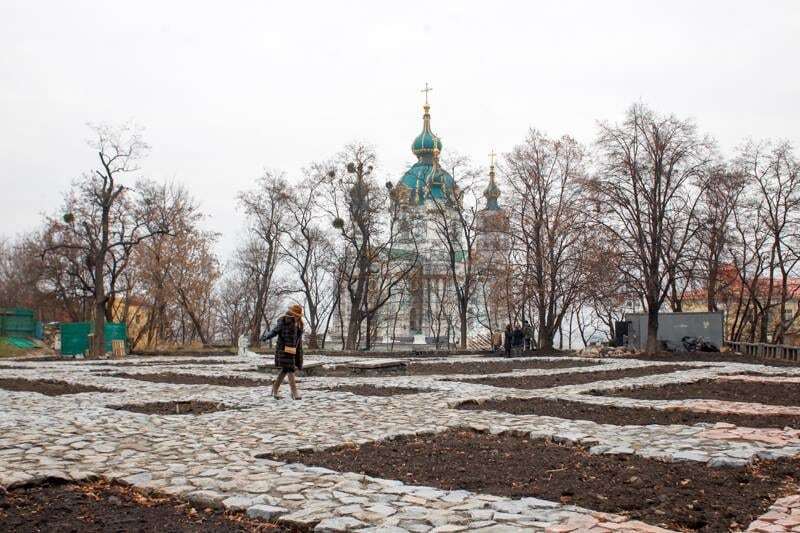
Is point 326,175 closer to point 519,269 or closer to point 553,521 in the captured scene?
point 519,269

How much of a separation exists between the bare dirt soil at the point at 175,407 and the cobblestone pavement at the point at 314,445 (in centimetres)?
33

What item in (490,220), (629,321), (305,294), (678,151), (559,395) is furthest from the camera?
(305,294)

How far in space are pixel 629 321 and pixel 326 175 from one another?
19.7 metres

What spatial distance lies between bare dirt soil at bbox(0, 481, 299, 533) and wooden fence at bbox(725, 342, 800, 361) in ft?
96.8

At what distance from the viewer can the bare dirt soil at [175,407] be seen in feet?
40.8

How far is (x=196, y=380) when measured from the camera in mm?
19469

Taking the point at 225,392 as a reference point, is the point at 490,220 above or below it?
above

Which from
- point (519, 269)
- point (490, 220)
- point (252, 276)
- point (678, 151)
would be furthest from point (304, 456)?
point (252, 276)

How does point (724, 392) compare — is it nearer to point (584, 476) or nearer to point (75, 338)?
point (584, 476)

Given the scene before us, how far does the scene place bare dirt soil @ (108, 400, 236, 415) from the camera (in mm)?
12438

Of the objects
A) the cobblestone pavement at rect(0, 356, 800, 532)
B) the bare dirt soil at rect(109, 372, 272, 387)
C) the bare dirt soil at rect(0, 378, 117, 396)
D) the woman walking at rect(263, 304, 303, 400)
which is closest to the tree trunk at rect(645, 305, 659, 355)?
the cobblestone pavement at rect(0, 356, 800, 532)

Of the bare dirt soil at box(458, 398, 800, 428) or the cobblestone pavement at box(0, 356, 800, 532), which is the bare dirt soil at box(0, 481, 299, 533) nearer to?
the cobblestone pavement at box(0, 356, 800, 532)

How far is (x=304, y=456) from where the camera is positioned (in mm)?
8445

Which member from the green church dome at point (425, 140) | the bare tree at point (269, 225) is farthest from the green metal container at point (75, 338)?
the green church dome at point (425, 140)
